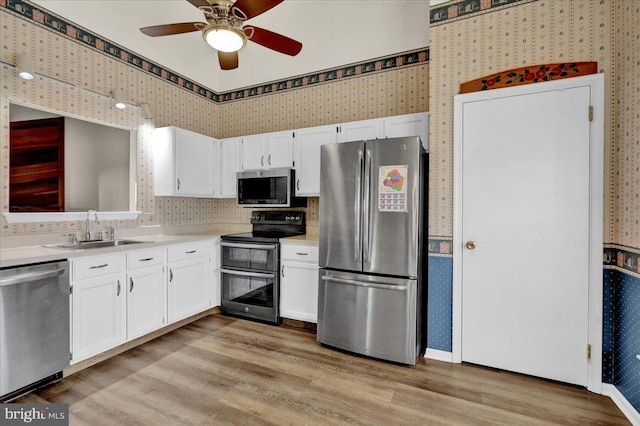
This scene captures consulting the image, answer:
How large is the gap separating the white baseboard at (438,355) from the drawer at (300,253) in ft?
4.21

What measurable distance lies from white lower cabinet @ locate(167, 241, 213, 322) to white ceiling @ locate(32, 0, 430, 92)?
2.27 m

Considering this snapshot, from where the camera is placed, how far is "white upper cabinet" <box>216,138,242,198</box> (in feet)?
12.9

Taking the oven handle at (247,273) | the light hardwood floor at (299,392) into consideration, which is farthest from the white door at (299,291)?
the light hardwood floor at (299,392)

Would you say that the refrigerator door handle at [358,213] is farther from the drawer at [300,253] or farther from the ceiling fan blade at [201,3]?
the ceiling fan blade at [201,3]

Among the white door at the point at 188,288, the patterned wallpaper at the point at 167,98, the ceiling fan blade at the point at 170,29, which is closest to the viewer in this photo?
the ceiling fan blade at the point at 170,29

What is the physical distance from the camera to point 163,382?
2.19 meters

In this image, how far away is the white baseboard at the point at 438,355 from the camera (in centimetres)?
253

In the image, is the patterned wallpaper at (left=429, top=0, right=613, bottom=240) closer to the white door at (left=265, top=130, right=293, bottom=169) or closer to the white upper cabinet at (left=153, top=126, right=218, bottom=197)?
the white door at (left=265, top=130, right=293, bottom=169)

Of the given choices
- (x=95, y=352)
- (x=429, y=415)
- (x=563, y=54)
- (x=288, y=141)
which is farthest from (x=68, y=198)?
(x=563, y=54)

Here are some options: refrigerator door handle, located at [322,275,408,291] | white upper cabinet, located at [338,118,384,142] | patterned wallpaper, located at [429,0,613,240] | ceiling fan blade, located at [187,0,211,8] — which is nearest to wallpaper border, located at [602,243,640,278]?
patterned wallpaper, located at [429,0,613,240]

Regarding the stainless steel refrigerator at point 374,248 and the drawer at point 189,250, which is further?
the drawer at point 189,250

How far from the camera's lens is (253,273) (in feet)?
11.0

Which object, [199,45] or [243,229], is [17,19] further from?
[243,229]

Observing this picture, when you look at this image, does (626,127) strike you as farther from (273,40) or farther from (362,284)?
(273,40)
